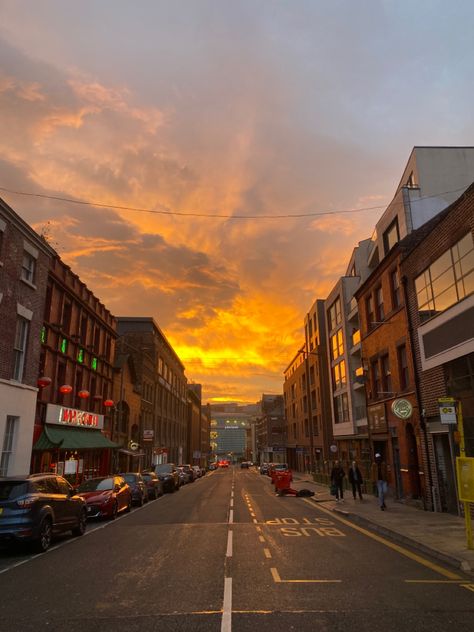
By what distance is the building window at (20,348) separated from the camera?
19.7 metres

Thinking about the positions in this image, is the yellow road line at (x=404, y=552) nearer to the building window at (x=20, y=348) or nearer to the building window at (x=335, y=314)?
the building window at (x=20, y=348)

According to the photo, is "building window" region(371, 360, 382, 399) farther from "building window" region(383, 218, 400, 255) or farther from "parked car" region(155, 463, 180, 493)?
"parked car" region(155, 463, 180, 493)

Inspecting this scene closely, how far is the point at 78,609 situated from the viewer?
21.2 ft

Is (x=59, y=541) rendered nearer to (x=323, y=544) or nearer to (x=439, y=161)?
(x=323, y=544)

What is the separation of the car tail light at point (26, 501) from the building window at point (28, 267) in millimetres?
11958

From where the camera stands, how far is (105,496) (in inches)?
677

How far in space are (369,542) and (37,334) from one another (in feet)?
53.6

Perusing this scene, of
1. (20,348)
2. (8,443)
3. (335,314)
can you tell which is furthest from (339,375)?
(8,443)

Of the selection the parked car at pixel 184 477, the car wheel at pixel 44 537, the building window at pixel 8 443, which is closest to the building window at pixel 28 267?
the building window at pixel 8 443

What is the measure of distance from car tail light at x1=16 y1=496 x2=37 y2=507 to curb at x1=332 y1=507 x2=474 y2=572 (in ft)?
29.3

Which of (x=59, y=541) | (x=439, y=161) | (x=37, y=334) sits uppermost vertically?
(x=439, y=161)

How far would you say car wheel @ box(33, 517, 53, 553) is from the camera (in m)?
10.8

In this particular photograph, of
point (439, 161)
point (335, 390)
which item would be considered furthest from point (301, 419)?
point (439, 161)

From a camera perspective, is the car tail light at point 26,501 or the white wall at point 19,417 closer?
the car tail light at point 26,501
